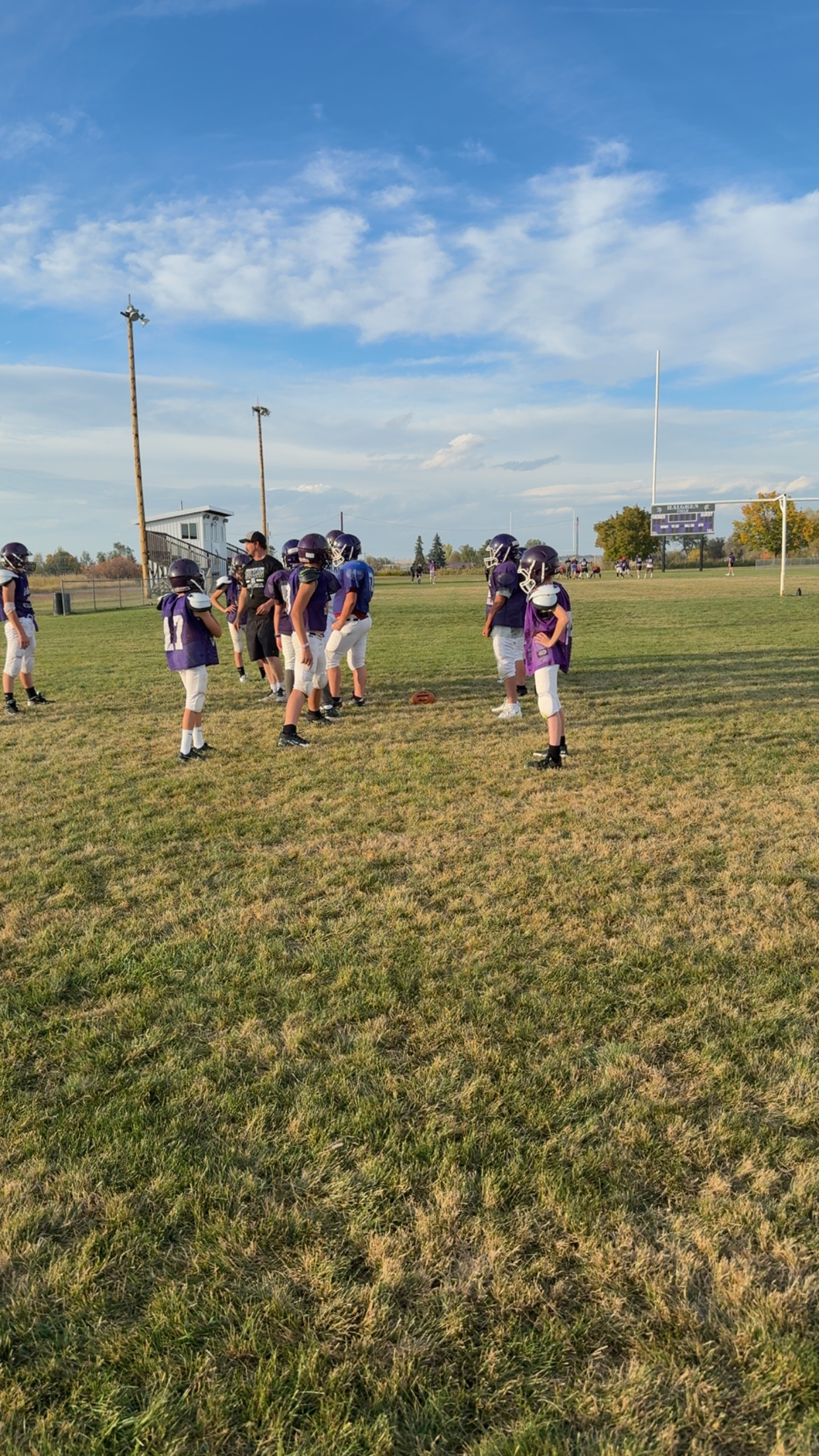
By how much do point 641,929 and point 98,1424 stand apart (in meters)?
3.15

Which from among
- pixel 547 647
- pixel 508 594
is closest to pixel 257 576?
pixel 508 594

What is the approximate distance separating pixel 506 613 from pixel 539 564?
2.19 meters

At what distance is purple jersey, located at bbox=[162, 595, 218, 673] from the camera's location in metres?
7.88

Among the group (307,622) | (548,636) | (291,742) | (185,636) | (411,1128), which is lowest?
(411,1128)

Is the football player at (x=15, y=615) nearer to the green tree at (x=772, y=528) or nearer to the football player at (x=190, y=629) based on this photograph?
the football player at (x=190, y=629)

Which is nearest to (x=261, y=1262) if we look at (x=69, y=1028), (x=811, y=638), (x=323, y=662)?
(x=69, y=1028)

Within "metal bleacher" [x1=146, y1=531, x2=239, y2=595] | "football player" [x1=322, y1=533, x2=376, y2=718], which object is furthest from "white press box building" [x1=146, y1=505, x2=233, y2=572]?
"football player" [x1=322, y1=533, x2=376, y2=718]

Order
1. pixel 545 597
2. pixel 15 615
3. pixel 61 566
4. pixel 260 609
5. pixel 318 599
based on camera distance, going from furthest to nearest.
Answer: pixel 61 566 < pixel 260 609 < pixel 15 615 < pixel 318 599 < pixel 545 597

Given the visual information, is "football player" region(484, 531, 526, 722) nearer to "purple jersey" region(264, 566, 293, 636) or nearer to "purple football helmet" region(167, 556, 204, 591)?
"purple jersey" region(264, 566, 293, 636)

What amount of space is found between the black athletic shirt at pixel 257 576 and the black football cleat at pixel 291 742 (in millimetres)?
3111

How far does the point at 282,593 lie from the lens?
34.7 ft

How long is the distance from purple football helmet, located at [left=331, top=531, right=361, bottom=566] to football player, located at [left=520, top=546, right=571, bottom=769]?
8.71ft

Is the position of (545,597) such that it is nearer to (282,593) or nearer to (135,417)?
(282,593)

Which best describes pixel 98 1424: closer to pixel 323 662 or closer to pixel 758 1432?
pixel 758 1432
